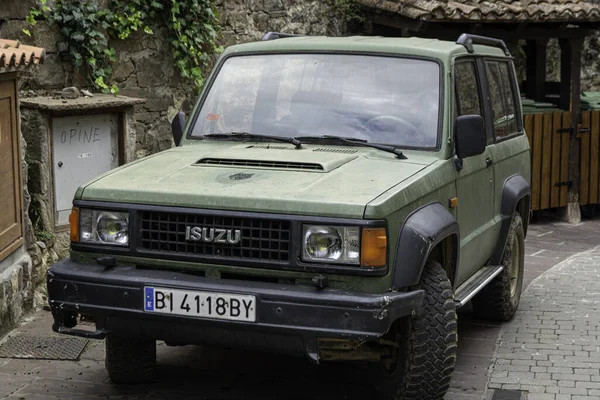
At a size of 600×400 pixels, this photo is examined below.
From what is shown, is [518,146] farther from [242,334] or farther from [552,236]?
[552,236]

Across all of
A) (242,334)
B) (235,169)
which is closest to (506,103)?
(235,169)

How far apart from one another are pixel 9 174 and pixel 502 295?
11.5 ft

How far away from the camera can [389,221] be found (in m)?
4.71

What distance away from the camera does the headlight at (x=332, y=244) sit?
4648mm

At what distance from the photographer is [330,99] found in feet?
19.4

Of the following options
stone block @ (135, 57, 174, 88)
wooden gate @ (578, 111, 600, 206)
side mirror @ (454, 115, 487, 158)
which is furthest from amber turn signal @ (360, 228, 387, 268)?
wooden gate @ (578, 111, 600, 206)

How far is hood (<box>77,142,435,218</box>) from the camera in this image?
4750 millimetres

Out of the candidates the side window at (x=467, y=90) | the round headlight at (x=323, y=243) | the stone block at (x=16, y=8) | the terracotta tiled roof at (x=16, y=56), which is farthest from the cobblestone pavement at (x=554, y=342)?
the stone block at (x=16, y=8)

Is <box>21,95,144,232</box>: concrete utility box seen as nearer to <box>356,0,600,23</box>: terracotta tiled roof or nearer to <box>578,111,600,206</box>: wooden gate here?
<box>356,0,600,23</box>: terracotta tiled roof

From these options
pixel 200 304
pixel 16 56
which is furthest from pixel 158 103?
pixel 200 304

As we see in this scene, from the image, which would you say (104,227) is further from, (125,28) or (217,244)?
(125,28)

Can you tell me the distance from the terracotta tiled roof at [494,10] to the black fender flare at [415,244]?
22.1ft

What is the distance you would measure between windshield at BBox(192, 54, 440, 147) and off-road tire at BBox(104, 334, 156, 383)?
1339 millimetres

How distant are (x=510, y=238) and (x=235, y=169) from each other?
2.67 metres
